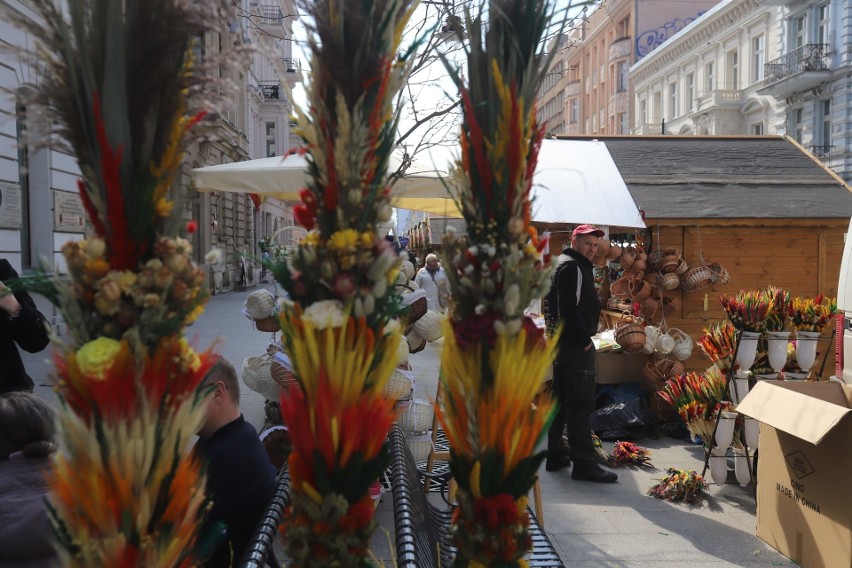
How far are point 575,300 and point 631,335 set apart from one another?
1809 millimetres

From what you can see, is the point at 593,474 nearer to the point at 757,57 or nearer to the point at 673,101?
the point at 757,57

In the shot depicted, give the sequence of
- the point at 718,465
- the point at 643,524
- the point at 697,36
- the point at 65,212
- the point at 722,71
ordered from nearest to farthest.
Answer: the point at 643,524
the point at 718,465
the point at 65,212
the point at 722,71
the point at 697,36

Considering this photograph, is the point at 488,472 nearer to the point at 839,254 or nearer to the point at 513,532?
the point at 513,532

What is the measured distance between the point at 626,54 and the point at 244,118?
31.6 meters

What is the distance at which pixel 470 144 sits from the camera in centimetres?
192

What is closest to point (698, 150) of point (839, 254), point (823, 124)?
point (839, 254)

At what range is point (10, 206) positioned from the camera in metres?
10.1

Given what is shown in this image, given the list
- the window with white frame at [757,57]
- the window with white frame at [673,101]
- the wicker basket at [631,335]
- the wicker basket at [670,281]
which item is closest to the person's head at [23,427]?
the wicker basket at [631,335]

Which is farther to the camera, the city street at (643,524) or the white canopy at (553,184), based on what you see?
the white canopy at (553,184)

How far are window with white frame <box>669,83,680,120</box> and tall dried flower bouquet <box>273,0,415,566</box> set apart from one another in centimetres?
4279

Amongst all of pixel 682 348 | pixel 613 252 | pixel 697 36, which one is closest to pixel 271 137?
pixel 697 36

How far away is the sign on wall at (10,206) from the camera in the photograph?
9.87m

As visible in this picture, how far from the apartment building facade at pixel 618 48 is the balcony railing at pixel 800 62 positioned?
17409 mm

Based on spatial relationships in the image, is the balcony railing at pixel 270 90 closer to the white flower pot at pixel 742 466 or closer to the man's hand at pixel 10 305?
the white flower pot at pixel 742 466
